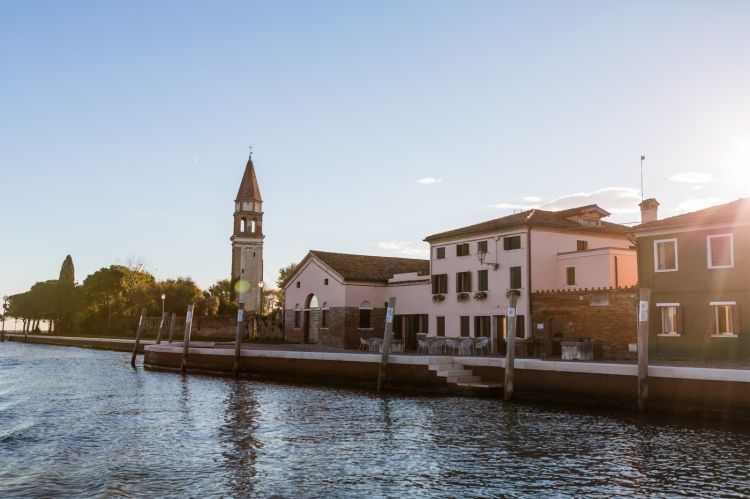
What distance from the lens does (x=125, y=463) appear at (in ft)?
46.6

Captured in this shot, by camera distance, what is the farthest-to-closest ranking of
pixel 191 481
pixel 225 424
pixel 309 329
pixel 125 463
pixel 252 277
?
pixel 252 277 → pixel 309 329 → pixel 225 424 → pixel 125 463 → pixel 191 481

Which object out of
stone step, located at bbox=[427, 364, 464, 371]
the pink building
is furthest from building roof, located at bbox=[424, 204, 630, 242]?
stone step, located at bbox=[427, 364, 464, 371]

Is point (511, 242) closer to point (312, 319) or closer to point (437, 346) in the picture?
point (437, 346)

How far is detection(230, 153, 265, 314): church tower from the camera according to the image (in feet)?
262

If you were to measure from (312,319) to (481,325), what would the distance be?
577 inches

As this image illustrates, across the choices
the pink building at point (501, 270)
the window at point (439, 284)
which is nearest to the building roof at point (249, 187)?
the pink building at point (501, 270)

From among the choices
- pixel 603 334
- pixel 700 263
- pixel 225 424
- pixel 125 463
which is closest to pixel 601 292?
pixel 603 334

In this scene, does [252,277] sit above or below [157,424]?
above

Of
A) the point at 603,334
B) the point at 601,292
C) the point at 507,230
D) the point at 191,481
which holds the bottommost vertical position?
the point at 191,481

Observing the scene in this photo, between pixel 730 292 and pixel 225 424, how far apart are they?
69.2 feet

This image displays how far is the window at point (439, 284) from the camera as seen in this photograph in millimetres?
41969

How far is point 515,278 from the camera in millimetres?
37469

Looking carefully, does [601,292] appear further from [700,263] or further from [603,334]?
[700,263]

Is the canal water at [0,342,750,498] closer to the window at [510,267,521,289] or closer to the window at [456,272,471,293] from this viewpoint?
the window at [510,267,521,289]
